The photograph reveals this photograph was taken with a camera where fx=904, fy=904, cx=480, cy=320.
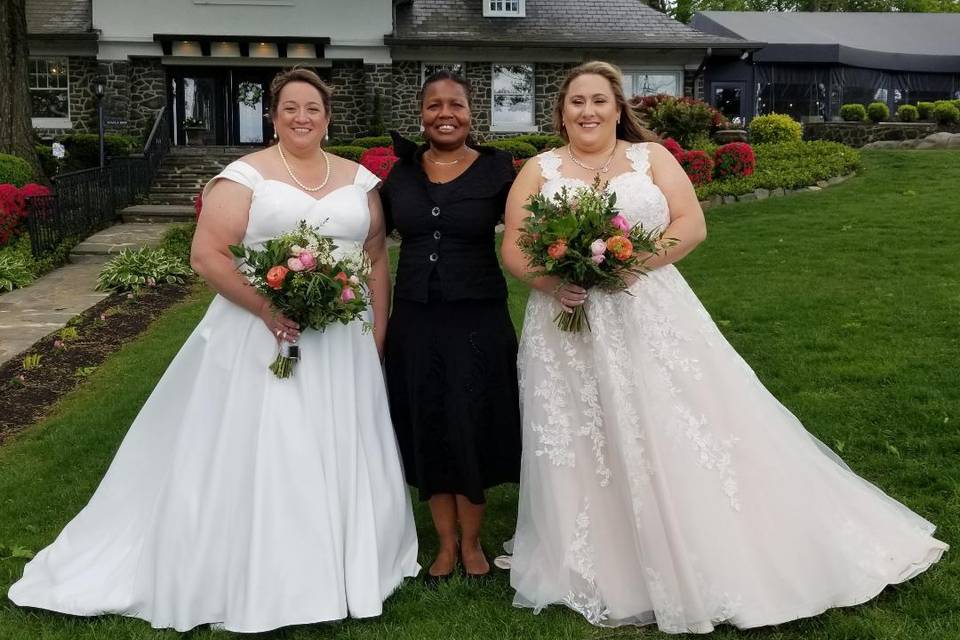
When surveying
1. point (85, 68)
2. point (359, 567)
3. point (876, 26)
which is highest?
point (876, 26)

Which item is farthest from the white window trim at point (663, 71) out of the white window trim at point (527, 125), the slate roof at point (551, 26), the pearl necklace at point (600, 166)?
the pearl necklace at point (600, 166)

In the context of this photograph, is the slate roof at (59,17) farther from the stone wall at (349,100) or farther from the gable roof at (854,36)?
the gable roof at (854,36)

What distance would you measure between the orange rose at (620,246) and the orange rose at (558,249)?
0.56 ft

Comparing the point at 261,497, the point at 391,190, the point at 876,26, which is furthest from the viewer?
the point at 876,26

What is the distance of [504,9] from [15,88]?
12.3 meters

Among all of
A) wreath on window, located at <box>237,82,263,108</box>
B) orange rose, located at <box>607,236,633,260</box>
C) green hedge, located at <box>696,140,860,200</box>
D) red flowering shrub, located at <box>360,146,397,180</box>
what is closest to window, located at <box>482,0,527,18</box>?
wreath on window, located at <box>237,82,263,108</box>

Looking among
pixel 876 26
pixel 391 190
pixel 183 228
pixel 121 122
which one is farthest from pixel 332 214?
pixel 876 26

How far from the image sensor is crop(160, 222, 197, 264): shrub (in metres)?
12.5

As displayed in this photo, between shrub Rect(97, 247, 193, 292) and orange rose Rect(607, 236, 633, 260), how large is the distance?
8706 millimetres

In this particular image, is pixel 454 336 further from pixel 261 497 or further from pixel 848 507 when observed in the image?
pixel 848 507

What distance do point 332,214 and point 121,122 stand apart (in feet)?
68.1

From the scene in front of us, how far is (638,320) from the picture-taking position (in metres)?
3.80

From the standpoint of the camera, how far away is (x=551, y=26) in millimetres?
23188

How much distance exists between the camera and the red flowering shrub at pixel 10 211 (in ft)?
43.0
